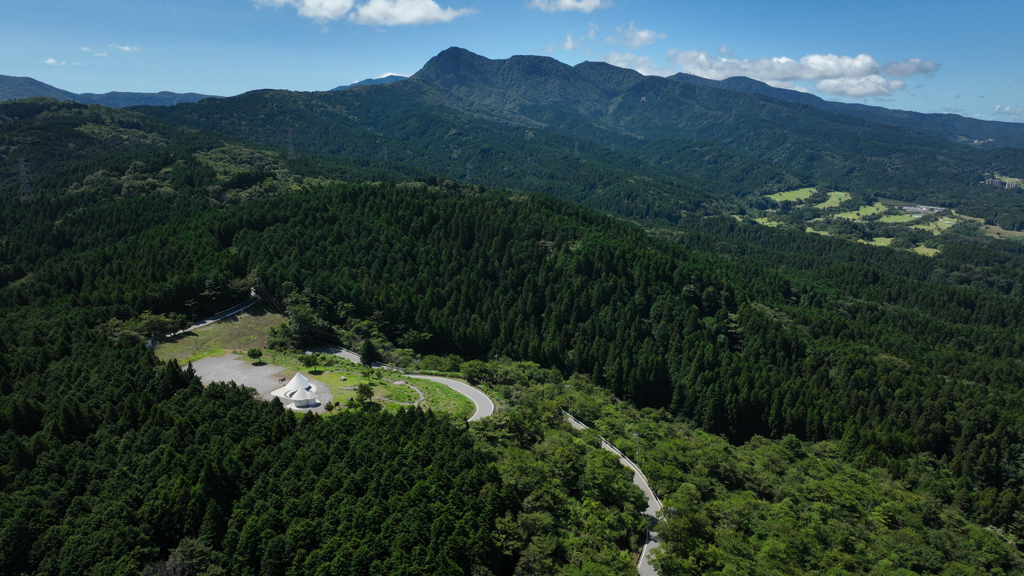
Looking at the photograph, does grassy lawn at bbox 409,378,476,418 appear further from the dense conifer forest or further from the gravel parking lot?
the gravel parking lot

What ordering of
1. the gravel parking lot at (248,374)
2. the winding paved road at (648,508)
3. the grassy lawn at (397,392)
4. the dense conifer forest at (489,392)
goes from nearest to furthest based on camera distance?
the dense conifer forest at (489,392) → the winding paved road at (648,508) → the gravel parking lot at (248,374) → the grassy lawn at (397,392)

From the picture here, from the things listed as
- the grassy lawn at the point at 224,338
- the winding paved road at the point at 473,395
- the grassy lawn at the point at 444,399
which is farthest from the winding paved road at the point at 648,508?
the grassy lawn at the point at 224,338

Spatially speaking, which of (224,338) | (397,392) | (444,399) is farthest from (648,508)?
(224,338)

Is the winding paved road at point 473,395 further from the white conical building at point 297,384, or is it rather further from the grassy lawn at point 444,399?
the white conical building at point 297,384

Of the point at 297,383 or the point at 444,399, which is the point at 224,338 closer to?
the point at 297,383

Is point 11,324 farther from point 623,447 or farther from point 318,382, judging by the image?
point 623,447

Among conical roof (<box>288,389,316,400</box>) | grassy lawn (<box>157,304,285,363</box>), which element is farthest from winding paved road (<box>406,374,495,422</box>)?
grassy lawn (<box>157,304,285,363</box>)
